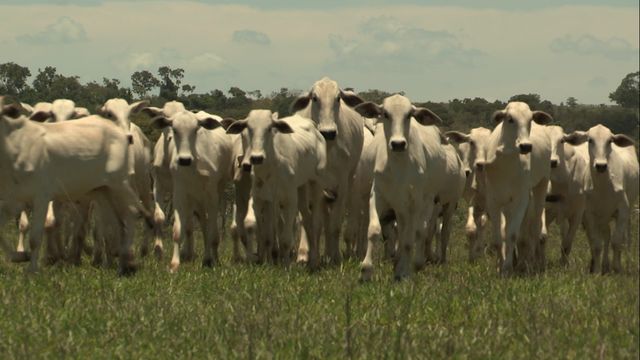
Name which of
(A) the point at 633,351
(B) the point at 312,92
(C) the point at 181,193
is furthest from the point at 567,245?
(A) the point at 633,351

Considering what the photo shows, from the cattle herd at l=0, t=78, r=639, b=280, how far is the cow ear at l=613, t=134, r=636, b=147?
0.04 meters

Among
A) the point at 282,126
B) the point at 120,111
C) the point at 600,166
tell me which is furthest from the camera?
the point at 120,111

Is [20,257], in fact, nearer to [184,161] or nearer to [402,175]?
[184,161]

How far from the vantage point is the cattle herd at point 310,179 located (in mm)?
14523

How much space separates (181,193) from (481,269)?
4.37 meters

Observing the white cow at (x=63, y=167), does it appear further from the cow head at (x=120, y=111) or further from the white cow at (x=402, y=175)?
the white cow at (x=402, y=175)

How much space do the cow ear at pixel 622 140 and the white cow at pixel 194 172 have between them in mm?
6019

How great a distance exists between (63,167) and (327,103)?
436cm

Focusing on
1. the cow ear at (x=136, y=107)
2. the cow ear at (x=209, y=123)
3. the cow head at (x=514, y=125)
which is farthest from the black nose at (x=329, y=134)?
the cow ear at (x=136, y=107)

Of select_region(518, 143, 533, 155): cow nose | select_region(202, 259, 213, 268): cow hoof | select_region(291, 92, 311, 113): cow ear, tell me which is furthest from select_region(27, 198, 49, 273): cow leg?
select_region(518, 143, 533, 155): cow nose

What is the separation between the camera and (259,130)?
16016mm

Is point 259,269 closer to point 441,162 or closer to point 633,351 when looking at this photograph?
point 441,162

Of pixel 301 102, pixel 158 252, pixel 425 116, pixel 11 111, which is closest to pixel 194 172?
pixel 158 252

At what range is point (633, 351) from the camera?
841 cm
